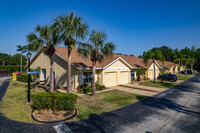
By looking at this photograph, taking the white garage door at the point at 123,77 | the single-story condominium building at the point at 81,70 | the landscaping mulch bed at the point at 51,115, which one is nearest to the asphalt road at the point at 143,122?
the landscaping mulch bed at the point at 51,115

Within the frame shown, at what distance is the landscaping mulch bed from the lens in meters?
6.77

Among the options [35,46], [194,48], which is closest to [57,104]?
[35,46]

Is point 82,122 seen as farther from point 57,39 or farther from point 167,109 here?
point 57,39

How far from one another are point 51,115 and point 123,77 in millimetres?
15484

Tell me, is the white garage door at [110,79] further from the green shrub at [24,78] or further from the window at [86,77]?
the green shrub at [24,78]

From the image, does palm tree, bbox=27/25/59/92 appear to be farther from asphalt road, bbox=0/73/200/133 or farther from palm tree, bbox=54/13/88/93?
asphalt road, bbox=0/73/200/133

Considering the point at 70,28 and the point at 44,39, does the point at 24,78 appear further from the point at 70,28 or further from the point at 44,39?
the point at 70,28

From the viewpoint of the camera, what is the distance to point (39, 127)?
5.87 metres

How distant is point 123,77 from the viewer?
20.7 metres

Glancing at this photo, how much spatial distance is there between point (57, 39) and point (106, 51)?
5.18 metres

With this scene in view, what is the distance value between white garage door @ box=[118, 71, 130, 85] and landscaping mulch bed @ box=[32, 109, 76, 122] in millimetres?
13309

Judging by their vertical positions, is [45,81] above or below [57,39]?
below

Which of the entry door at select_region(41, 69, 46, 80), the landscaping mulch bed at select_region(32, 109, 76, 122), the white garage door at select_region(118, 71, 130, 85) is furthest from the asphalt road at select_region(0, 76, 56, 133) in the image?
the white garage door at select_region(118, 71, 130, 85)

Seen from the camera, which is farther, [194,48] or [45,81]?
[194,48]
